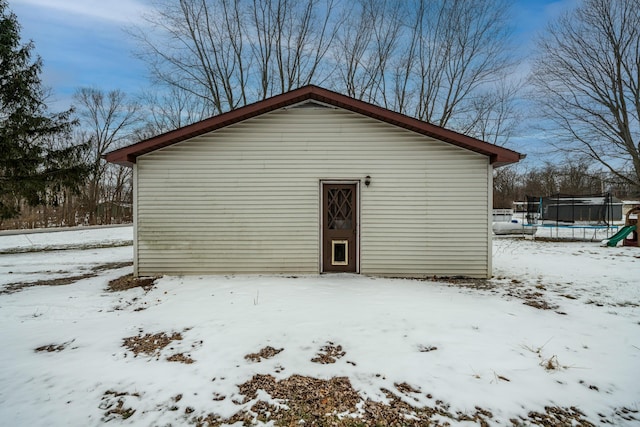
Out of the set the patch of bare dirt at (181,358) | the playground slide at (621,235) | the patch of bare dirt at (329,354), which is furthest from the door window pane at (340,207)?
the playground slide at (621,235)

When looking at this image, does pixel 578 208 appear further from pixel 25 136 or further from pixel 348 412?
pixel 25 136

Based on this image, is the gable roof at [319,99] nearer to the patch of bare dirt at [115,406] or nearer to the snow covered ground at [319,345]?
the snow covered ground at [319,345]

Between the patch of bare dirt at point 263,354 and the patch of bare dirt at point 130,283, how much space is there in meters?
3.76

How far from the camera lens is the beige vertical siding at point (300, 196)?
7.01 m

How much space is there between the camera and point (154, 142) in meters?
6.64

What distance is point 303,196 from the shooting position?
23.1 feet

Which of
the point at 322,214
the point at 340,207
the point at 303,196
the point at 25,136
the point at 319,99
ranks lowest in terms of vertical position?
the point at 322,214

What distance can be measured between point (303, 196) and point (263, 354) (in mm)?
4016

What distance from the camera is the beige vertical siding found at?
7.01 meters

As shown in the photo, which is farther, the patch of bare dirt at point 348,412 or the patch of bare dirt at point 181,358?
the patch of bare dirt at point 181,358

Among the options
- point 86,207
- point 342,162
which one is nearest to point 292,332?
point 342,162

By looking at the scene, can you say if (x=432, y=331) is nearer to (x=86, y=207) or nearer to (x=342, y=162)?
(x=342, y=162)

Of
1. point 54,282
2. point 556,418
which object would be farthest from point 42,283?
point 556,418

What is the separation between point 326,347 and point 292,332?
0.59 m
